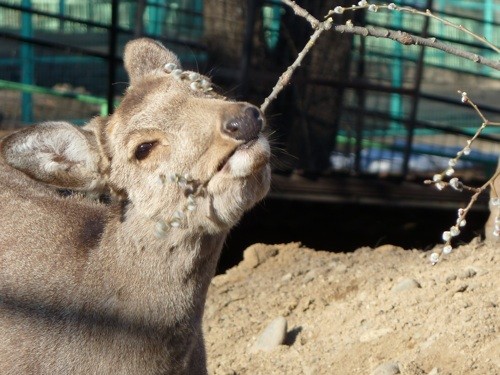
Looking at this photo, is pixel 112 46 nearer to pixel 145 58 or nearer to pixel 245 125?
pixel 145 58

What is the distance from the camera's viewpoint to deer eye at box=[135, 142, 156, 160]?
4.47 m

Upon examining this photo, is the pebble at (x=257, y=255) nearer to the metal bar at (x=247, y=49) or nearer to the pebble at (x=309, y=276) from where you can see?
the pebble at (x=309, y=276)

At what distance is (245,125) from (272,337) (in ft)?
7.12

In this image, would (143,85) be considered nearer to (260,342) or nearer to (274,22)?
(260,342)

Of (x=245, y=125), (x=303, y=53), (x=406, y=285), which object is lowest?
(x=406, y=285)

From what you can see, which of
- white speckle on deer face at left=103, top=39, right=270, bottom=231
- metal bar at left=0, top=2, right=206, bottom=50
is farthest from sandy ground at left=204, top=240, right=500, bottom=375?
metal bar at left=0, top=2, right=206, bottom=50

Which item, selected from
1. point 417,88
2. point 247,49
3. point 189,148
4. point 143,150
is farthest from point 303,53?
point 417,88

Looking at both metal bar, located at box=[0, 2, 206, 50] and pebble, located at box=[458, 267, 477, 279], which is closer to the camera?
pebble, located at box=[458, 267, 477, 279]

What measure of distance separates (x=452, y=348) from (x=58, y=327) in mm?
2009

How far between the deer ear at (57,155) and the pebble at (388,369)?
5.59ft

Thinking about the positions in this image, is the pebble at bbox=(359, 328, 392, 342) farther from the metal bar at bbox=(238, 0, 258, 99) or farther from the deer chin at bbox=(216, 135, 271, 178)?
the metal bar at bbox=(238, 0, 258, 99)

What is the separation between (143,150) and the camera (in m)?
4.51

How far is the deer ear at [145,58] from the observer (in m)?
5.43

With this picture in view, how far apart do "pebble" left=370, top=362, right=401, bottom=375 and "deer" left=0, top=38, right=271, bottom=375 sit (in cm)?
91
